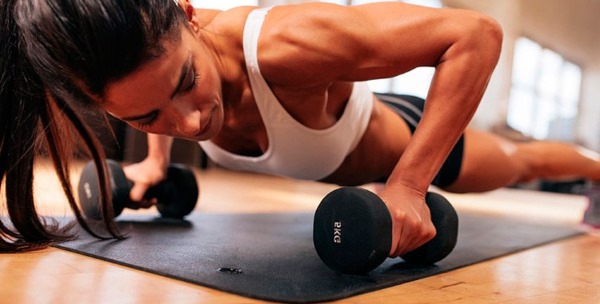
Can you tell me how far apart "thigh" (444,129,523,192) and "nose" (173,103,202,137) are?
2.95 feet

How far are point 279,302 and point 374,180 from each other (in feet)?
3.17

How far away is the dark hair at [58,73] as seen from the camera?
895 millimetres

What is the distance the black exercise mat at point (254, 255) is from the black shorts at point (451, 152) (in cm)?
15

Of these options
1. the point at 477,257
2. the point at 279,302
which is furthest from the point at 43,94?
the point at 477,257

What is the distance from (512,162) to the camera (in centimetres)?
185

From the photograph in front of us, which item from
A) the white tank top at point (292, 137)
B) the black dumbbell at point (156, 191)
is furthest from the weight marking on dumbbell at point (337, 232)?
the black dumbbell at point (156, 191)

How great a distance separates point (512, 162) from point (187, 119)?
1138mm

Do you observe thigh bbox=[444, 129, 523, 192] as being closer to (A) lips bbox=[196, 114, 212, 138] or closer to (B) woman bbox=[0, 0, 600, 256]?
(B) woman bbox=[0, 0, 600, 256]

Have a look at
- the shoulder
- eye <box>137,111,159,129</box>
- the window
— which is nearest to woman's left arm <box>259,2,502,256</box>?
the shoulder

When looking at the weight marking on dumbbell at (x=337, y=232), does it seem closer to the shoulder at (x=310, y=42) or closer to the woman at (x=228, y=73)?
the woman at (x=228, y=73)

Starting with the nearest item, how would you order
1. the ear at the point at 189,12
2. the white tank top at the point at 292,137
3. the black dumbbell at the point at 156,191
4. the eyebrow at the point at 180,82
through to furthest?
the eyebrow at the point at 180,82 < the ear at the point at 189,12 < the white tank top at the point at 292,137 < the black dumbbell at the point at 156,191

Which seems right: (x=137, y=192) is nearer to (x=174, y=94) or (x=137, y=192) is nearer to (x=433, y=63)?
(x=174, y=94)

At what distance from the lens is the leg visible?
1.75 metres

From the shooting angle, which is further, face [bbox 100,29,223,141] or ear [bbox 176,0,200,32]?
ear [bbox 176,0,200,32]
